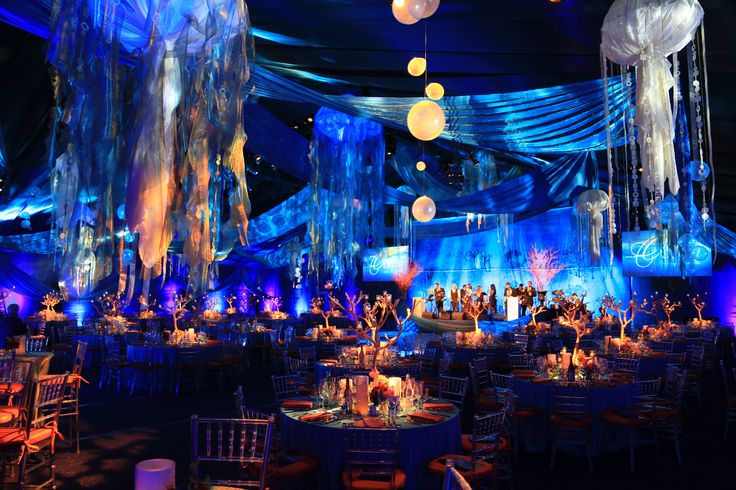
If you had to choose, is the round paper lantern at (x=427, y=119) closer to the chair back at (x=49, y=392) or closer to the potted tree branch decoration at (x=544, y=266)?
the chair back at (x=49, y=392)

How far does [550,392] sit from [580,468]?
819 millimetres

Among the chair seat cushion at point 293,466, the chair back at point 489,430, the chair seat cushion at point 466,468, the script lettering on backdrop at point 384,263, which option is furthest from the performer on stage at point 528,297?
the chair seat cushion at point 293,466

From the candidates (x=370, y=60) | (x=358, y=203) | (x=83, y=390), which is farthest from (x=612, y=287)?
(x=83, y=390)

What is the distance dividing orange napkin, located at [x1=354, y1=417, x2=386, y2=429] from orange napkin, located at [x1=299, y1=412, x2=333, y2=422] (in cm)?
30

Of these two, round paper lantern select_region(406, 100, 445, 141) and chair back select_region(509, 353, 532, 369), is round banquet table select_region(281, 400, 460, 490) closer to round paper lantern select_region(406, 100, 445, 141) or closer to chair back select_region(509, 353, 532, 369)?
round paper lantern select_region(406, 100, 445, 141)

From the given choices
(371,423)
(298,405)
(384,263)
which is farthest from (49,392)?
(384,263)

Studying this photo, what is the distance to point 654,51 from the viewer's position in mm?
4031

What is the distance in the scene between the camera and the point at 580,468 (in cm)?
566

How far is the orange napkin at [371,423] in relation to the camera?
428 cm

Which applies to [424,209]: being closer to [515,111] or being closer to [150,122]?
[515,111]

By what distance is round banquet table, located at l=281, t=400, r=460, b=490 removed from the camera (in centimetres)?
432

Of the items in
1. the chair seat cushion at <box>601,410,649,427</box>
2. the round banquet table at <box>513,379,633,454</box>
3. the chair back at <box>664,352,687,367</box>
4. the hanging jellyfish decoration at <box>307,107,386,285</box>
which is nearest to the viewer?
the chair seat cushion at <box>601,410,649,427</box>

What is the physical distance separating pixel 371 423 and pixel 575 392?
8.63ft

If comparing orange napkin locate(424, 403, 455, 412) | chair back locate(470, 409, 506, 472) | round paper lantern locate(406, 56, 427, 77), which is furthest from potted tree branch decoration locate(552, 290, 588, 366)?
round paper lantern locate(406, 56, 427, 77)
